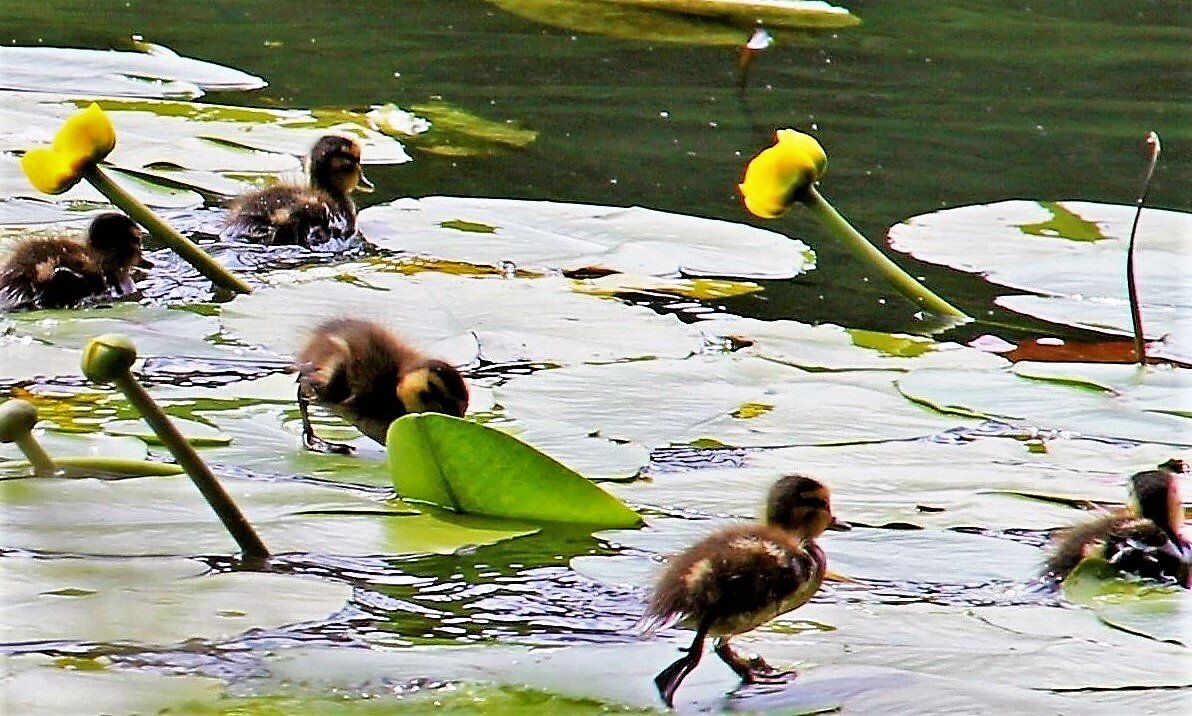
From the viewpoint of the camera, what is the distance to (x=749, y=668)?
5.81ft

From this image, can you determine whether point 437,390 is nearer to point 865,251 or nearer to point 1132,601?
point 865,251

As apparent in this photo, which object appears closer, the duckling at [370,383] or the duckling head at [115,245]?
the duckling at [370,383]

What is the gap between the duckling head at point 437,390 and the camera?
2.41 meters

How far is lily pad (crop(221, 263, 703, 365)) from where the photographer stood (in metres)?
2.77

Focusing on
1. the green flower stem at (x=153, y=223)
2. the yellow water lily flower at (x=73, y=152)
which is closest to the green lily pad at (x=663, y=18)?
the green flower stem at (x=153, y=223)

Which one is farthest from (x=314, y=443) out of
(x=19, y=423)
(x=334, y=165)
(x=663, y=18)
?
(x=663, y=18)

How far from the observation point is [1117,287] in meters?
3.40

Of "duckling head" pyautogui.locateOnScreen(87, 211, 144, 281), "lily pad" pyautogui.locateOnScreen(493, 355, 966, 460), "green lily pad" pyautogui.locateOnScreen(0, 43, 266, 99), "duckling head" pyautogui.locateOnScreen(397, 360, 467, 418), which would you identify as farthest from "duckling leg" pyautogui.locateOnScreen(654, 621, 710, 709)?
"green lily pad" pyautogui.locateOnScreen(0, 43, 266, 99)

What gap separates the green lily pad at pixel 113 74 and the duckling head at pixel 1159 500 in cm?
350

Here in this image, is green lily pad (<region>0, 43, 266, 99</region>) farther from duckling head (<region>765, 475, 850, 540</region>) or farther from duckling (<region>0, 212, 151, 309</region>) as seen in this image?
duckling head (<region>765, 475, 850, 540</region>)

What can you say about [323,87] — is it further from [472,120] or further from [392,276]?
[392,276]

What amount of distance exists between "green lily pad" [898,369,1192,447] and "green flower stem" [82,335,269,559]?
1029 mm

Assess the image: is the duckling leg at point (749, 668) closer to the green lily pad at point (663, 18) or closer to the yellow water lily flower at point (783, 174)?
the yellow water lily flower at point (783, 174)

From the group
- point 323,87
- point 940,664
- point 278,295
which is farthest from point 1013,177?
point 940,664
